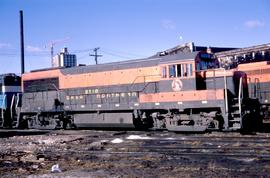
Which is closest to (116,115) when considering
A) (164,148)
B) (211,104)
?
(211,104)

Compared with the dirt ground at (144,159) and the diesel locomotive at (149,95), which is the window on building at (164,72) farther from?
the dirt ground at (144,159)

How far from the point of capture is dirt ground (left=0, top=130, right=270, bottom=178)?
8469 mm

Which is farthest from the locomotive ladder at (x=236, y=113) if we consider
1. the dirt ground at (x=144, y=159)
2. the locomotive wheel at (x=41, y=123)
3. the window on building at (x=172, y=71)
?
the locomotive wheel at (x=41, y=123)

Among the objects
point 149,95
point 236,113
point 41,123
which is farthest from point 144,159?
point 41,123

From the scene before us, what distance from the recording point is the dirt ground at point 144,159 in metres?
8.47

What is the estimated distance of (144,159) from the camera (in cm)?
1040

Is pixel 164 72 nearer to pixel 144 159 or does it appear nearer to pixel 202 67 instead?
pixel 202 67

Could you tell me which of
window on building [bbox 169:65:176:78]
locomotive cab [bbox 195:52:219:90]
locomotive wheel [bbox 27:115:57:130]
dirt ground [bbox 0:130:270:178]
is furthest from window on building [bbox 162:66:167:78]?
locomotive wheel [bbox 27:115:57:130]

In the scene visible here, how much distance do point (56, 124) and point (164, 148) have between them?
10.9 meters

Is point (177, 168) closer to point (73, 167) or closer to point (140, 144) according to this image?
point (73, 167)

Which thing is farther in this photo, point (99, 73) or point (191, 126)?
point (99, 73)

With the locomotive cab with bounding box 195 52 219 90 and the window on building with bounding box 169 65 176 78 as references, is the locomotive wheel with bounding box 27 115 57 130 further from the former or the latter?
the locomotive cab with bounding box 195 52 219 90

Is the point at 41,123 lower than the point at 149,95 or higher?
lower

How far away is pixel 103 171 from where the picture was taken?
8.80m
